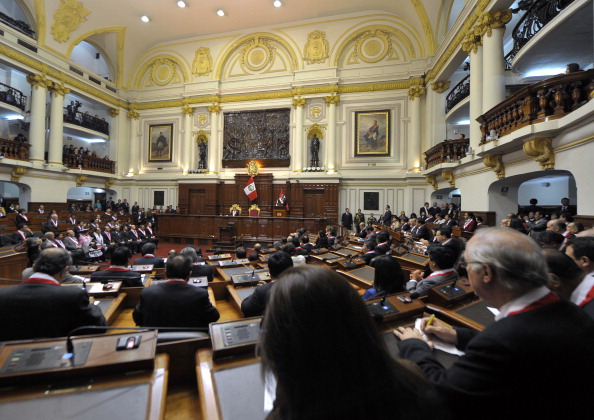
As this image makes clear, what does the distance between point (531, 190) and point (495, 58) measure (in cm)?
772

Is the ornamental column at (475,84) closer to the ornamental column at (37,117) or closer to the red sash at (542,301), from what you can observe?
the red sash at (542,301)

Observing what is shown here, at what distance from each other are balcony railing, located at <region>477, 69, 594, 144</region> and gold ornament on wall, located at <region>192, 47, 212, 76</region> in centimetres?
1375

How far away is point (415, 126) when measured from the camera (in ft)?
40.2

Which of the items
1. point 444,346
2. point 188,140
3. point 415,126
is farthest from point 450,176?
point 188,140

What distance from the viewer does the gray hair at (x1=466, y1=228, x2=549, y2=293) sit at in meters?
0.97

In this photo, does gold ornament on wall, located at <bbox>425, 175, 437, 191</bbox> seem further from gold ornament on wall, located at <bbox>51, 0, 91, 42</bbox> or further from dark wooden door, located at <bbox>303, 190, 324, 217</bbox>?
gold ornament on wall, located at <bbox>51, 0, 91, 42</bbox>

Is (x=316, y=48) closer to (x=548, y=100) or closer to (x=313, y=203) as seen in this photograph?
(x=313, y=203)

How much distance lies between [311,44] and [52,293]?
48.0 ft

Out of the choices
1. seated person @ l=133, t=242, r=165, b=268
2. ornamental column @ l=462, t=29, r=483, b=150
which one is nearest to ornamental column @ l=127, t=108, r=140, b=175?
seated person @ l=133, t=242, r=165, b=268

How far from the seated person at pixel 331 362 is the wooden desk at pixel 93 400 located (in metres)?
0.63

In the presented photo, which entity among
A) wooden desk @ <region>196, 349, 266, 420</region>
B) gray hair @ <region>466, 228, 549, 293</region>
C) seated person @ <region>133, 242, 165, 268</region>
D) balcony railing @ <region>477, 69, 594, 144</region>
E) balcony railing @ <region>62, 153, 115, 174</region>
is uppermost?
balcony railing @ <region>62, 153, 115, 174</region>

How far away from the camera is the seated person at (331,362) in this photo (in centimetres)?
62

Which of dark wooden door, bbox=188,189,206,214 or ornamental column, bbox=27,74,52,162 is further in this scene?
dark wooden door, bbox=188,189,206,214

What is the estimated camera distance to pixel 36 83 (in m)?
11.5
